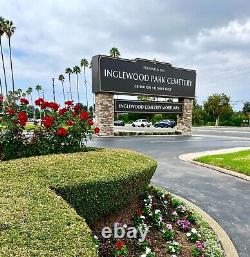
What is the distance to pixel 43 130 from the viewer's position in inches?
248

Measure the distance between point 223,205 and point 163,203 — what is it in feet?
4.96

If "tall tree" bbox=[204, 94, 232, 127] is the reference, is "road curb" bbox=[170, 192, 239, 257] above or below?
below

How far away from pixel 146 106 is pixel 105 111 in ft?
13.5

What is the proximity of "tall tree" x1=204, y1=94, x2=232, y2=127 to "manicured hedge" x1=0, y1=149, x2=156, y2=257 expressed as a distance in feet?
179

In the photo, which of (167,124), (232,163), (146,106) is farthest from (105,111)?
(167,124)

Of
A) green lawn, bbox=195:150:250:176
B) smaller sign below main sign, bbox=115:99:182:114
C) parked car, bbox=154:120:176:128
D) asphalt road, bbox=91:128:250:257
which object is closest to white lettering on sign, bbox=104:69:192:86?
smaller sign below main sign, bbox=115:99:182:114

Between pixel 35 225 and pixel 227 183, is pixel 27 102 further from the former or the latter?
pixel 227 183

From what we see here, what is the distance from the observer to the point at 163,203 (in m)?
6.34

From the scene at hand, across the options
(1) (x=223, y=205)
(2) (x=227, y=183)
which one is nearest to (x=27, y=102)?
(1) (x=223, y=205)

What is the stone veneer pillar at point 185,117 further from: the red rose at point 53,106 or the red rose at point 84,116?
the red rose at point 53,106

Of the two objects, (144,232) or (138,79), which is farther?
(138,79)

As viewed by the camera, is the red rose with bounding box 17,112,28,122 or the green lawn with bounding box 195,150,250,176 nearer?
the red rose with bounding box 17,112,28,122

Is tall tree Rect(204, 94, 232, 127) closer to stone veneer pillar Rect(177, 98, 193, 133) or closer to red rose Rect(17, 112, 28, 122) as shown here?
stone veneer pillar Rect(177, 98, 193, 133)

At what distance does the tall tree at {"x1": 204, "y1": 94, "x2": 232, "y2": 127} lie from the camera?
57.7 m
